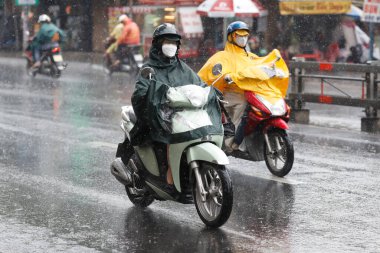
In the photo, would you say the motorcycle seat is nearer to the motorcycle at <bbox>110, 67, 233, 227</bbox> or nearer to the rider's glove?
the rider's glove

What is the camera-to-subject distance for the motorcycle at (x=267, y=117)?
10.7 metres

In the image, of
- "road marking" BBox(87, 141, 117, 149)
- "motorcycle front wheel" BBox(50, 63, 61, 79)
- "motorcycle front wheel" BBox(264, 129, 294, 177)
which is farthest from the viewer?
"motorcycle front wheel" BBox(50, 63, 61, 79)

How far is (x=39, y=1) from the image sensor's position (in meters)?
43.3

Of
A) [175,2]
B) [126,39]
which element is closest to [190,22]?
[175,2]

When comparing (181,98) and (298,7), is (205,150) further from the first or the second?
(298,7)

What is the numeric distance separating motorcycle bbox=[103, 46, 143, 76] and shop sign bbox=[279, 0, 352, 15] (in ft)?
19.1

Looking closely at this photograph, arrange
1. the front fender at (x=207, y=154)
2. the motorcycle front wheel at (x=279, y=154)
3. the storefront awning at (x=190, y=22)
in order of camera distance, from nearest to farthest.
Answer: the front fender at (x=207, y=154) < the motorcycle front wheel at (x=279, y=154) < the storefront awning at (x=190, y=22)

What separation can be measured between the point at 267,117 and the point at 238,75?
2.17 feet

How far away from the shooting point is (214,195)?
25.9 feet

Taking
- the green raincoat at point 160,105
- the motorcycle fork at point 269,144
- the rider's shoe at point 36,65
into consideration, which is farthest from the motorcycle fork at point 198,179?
the rider's shoe at point 36,65

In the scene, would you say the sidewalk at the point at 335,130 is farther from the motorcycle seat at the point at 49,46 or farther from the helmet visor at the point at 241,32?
the motorcycle seat at the point at 49,46

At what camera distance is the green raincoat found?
26.1 ft

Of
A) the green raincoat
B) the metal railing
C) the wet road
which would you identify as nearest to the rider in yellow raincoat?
the wet road

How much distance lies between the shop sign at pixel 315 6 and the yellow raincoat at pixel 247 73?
1994cm
